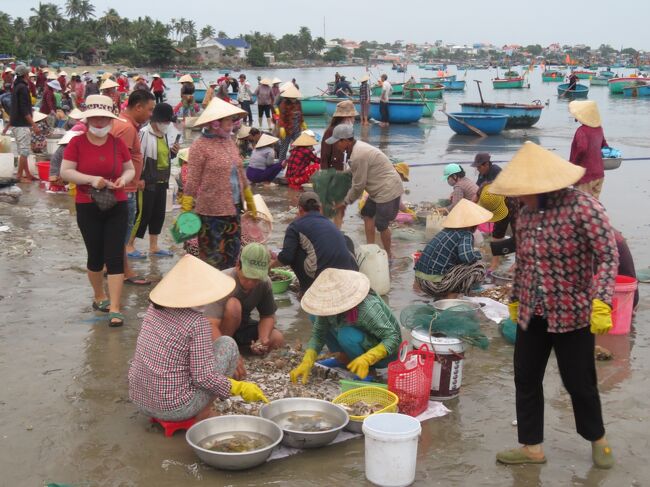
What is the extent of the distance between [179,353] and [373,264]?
10.4 feet

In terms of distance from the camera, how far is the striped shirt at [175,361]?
13.2 ft

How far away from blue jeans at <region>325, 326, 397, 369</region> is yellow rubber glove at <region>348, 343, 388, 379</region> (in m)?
0.09

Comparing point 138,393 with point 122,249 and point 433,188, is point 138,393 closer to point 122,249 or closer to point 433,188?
point 122,249

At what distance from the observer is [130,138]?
21.2ft

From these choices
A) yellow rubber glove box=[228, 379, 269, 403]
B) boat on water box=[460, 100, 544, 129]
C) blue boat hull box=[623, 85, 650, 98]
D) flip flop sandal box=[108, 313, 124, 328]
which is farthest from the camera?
blue boat hull box=[623, 85, 650, 98]

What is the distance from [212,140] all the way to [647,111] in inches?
1354

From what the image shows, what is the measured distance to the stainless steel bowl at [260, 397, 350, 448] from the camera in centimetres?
399

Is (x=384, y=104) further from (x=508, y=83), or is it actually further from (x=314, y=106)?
(x=508, y=83)

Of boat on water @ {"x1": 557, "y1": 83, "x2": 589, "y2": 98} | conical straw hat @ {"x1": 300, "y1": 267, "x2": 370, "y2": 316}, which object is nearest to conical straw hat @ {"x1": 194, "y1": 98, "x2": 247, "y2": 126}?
conical straw hat @ {"x1": 300, "y1": 267, "x2": 370, "y2": 316}

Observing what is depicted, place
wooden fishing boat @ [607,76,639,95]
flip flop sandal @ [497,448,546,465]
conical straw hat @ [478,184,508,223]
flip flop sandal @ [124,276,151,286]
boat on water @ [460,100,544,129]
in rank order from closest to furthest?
flip flop sandal @ [497,448,546,465] → flip flop sandal @ [124,276,151,286] → conical straw hat @ [478,184,508,223] → boat on water @ [460,100,544,129] → wooden fishing boat @ [607,76,639,95]

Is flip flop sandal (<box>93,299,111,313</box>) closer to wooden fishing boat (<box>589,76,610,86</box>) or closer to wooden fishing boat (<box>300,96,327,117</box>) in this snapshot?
wooden fishing boat (<box>300,96,327,117</box>)

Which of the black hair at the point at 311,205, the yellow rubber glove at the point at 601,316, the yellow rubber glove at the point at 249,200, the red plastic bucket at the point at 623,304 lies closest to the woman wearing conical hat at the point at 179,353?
the black hair at the point at 311,205

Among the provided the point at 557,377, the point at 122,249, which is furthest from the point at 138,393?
the point at 557,377

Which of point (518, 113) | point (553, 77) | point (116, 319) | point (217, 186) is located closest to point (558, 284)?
point (217, 186)
